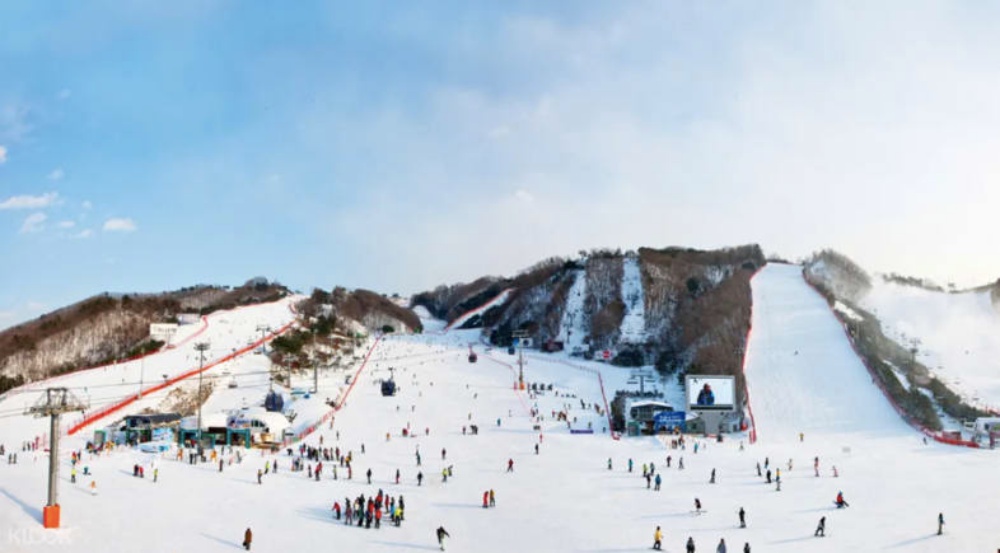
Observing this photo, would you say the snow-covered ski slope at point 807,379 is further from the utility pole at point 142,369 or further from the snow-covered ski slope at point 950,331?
the utility pole at point 142,369

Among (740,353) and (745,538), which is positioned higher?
(740,353)

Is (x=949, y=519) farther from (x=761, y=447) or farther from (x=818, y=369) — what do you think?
(x=818, y=369)

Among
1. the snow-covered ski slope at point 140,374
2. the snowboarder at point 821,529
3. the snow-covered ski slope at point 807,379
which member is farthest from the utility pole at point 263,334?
the snowboarder at point 821,529

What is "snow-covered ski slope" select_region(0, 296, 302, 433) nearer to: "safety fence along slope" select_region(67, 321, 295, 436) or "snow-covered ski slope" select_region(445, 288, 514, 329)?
"safety fence along slope" select_region(67, 321, 295, 436)

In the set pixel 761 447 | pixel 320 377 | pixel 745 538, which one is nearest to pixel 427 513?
pixel 745 538

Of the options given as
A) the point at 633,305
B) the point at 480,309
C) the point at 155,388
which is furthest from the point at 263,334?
the point at 480,309

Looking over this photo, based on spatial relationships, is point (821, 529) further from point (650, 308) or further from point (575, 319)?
point (575, 319)

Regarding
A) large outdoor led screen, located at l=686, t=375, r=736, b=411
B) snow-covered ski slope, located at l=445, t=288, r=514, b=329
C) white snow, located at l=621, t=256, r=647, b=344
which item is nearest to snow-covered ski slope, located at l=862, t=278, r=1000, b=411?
large outdoor led screen, located at l=686, t=375, r=736, b=411
